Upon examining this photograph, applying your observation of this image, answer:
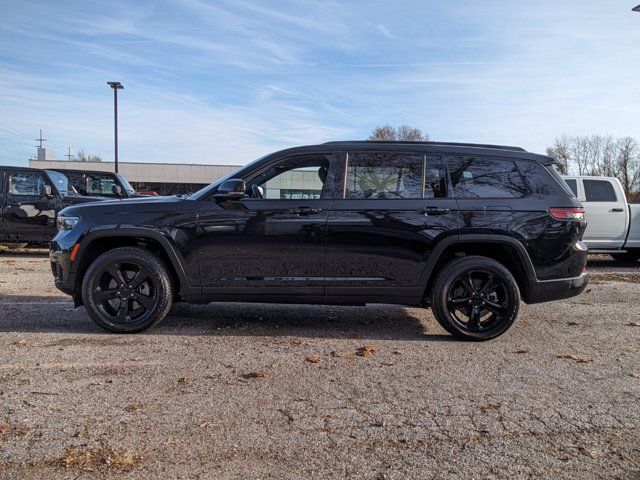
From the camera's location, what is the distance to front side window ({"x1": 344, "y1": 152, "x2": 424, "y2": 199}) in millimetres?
5188

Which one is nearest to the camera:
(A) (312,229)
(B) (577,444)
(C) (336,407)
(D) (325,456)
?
(D) (325,456)

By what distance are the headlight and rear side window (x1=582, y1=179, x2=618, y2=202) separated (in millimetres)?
10215

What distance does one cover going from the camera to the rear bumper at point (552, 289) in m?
5.15

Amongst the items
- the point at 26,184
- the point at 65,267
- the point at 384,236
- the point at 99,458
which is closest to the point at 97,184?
the point at 26,184

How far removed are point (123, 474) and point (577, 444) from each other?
249 centimetres

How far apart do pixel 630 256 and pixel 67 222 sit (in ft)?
40.2

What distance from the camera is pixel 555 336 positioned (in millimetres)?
5430

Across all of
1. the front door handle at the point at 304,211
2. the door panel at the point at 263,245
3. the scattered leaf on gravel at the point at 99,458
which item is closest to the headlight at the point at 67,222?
the door panel at the point at 263,245

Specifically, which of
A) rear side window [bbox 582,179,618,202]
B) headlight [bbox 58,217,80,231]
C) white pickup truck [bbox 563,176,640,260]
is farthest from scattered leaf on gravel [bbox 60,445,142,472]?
rear side window [bbox 582,179,618,202]

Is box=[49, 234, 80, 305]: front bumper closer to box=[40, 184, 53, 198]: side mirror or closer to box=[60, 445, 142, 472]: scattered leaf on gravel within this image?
box=[60, 445, 142, 472]: scattered leaf on gravel

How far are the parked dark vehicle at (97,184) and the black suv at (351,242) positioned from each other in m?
7.50

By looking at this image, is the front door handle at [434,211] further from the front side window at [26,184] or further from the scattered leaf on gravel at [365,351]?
the front side window at [26,184]

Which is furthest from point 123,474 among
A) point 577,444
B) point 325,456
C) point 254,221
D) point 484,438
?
point 254,221

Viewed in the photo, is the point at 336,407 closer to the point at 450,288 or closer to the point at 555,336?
the point at 450,288
